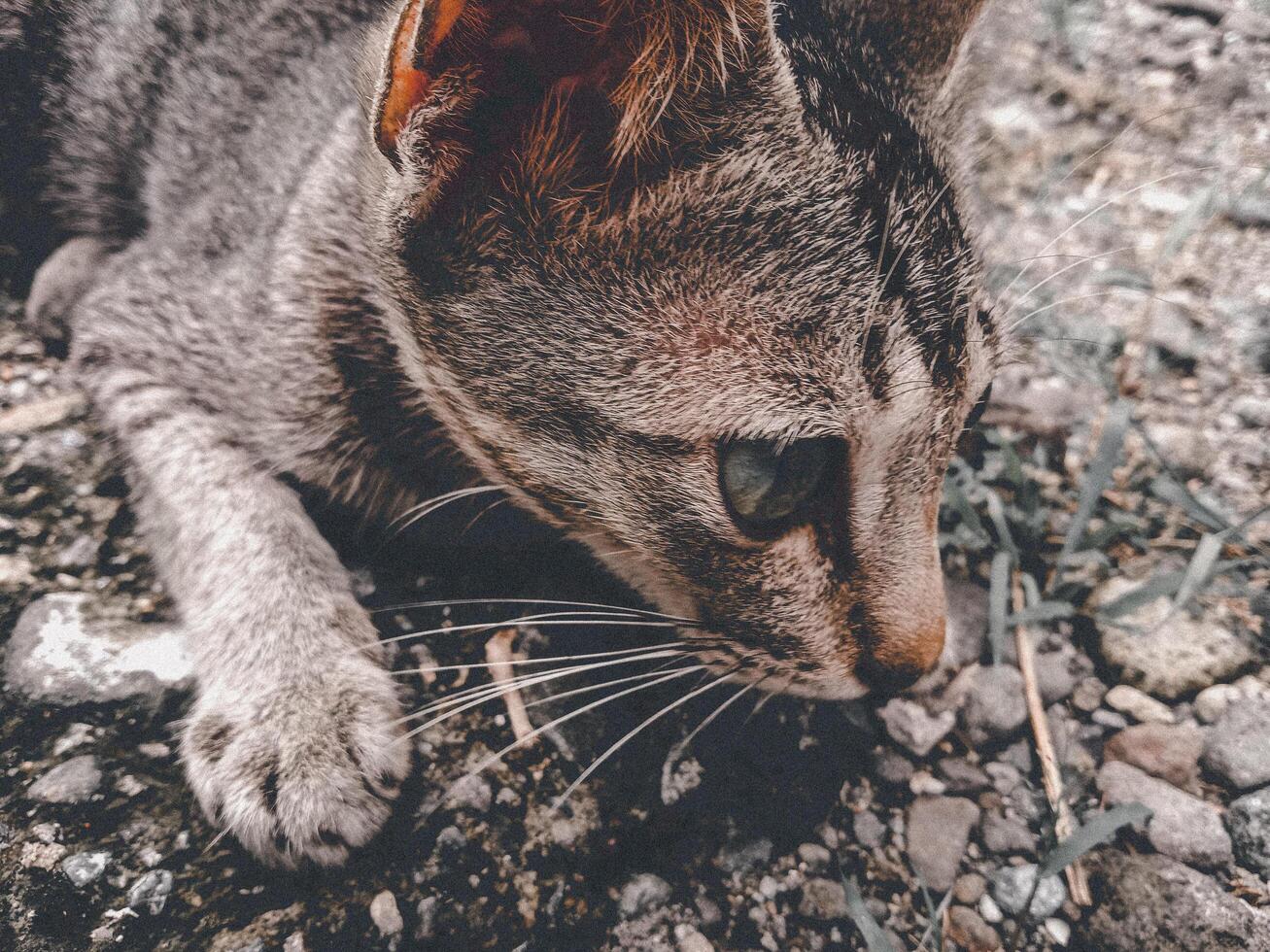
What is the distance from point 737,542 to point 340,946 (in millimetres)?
948

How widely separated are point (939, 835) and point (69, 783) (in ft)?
5.39

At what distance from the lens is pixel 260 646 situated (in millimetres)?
1631

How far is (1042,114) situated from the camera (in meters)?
3.09

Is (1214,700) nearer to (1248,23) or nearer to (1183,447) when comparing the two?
(1183,447)

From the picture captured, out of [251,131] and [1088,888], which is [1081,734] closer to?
[1088,888]

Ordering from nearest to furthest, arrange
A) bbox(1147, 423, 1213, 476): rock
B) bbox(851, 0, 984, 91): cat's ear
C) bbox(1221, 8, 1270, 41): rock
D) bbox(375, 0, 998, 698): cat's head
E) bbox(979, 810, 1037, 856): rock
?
1. bbox(375, 0, 998, 698): cat's head
2. bbox(979, 810, 1037, 856): rock
3. bbox(851, 0, 984, 91): cat's ear
4. bbox(1147, 423, 1213, 476): rock
5. bbox(1221, 8, 1270, 41): rock

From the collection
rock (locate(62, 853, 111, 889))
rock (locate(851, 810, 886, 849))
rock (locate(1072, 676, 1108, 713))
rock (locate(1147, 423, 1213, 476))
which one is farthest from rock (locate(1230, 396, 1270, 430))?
rock (locate(62, 853, 111, 889))

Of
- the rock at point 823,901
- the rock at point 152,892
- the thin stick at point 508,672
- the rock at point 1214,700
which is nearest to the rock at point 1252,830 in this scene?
the rock at point 1214,700

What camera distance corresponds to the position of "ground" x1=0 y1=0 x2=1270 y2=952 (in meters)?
1.43

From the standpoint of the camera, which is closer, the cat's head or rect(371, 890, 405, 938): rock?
the cat's head

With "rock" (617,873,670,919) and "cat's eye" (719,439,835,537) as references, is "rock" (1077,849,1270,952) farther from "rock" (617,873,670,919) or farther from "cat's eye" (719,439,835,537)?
"cat's eye" (719,439,835,537)

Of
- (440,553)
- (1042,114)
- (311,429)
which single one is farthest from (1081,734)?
(1042,114)

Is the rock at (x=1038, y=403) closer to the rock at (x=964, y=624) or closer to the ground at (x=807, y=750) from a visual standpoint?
the ground at (x=807, y=750)

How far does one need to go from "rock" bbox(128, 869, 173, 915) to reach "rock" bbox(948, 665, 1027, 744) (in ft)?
5.14
